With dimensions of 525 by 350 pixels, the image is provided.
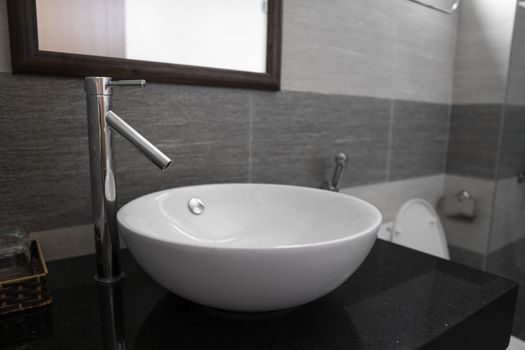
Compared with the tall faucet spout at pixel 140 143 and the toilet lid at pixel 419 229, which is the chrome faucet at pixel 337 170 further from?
the tall faucet spout at pixel 140 143

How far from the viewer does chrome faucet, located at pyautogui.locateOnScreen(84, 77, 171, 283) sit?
0.67 metres

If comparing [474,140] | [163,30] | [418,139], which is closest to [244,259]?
[163,30]

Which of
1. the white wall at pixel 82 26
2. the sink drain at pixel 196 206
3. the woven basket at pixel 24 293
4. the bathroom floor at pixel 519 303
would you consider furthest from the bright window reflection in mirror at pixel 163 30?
the bathroom floor at pixel 519 303

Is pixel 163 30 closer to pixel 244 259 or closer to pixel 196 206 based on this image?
pixel 196 206

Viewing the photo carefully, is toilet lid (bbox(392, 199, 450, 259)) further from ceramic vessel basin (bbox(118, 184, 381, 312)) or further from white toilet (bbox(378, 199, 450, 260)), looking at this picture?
ceramic vessel basin (bbox(118, 184, 381, 312))

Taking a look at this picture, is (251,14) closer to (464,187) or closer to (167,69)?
(167,69)

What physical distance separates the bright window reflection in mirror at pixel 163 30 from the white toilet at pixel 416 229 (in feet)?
2.67

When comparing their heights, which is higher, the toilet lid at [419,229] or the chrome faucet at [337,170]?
the chrome faucet at [337,170]

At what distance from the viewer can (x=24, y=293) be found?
631 mm

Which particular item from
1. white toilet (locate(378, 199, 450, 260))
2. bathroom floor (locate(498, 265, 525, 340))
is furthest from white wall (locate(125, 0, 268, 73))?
bathroom floor (locate(498, 265, 525, 340))

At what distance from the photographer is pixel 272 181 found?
118cm

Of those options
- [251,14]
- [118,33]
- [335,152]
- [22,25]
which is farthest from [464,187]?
[22,25]

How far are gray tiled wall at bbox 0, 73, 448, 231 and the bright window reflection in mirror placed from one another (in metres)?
0.08

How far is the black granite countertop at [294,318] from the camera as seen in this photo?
56 cm
